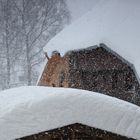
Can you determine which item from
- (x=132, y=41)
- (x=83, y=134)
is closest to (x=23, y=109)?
(x=83, y=134)

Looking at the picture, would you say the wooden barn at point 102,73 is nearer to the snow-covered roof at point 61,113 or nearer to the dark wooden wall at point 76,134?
the dark wooden wall at point 76,134

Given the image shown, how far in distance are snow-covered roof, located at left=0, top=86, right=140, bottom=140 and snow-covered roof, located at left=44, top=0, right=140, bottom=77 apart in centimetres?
647

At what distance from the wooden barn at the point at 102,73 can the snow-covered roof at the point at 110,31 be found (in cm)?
24

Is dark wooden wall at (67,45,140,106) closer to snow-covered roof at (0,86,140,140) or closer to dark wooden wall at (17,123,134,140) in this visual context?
dark wooden wall at (17,123,134,140)

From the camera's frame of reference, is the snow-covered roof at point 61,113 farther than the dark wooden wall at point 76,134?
No

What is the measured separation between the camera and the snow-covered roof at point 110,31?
1181cm

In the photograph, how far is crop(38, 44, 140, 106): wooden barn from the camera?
11.9 m

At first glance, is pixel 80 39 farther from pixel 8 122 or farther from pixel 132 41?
pixel 8 122

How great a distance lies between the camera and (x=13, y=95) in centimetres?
452

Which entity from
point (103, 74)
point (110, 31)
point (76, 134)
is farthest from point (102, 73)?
point (76, 134)

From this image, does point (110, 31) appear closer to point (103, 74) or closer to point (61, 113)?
point (103, 74)

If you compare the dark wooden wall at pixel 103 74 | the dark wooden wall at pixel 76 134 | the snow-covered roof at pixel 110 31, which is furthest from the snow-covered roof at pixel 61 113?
the dark wooden wall at pixel 103 74

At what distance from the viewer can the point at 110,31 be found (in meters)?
12.7

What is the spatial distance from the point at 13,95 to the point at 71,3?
37.3 m
